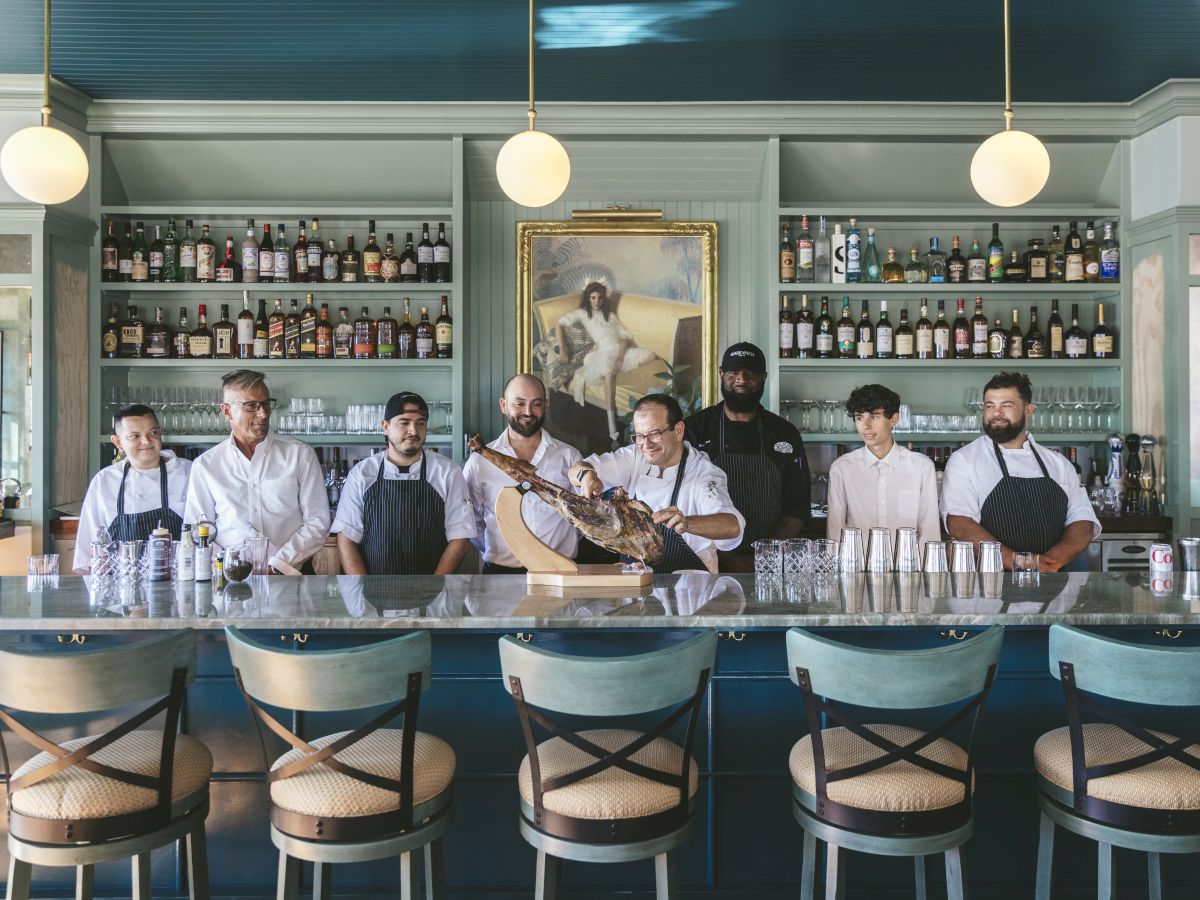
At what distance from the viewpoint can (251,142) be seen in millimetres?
5090

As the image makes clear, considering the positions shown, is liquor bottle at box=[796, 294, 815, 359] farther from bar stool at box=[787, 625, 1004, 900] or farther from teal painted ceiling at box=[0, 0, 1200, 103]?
bar stool at box=[787, 625, 1004, 900]

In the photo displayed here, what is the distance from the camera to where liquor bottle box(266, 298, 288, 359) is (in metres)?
5.09

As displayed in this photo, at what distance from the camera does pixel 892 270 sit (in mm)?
5273

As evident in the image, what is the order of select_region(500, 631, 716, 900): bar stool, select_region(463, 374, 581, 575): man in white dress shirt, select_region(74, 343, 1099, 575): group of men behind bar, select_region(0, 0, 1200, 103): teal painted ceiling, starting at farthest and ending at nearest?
select_region(463, 374, 581, 575): man in white dress shirt < select_region(0, 0, 1200, 103): teal painted ceiling < select_region(74, 343, 1099, 575): group of men behind bar < select_region(500, 631, 716, 900): bar stool

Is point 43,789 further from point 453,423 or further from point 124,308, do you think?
point 124,308

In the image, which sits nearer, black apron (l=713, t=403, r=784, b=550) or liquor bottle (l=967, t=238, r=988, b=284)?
black apron (l=713, t=403, r=784, b=550)

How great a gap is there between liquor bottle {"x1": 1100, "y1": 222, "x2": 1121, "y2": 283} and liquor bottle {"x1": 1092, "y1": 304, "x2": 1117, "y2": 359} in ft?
0.88

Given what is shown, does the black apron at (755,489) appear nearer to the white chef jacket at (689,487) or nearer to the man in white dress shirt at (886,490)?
the man in white dress shirt at (886,490)

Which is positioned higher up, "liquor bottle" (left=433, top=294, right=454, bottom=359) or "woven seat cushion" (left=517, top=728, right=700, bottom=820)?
"liquor bottle" (left=433, top=294, right=454, bottom=359)

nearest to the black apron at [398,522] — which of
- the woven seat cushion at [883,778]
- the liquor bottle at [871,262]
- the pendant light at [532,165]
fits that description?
the pendant light at [532,165]

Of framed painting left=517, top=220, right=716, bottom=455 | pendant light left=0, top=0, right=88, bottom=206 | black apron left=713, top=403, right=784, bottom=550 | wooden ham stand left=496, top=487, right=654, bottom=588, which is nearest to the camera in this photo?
wooden ham stand left=496, top=487, right=654, bottom=588

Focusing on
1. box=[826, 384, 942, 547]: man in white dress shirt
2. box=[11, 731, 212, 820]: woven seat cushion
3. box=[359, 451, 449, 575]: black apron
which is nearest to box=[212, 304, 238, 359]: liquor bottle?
box=[359, 451, 449, 575]: black apron

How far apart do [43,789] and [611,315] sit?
3922 mm

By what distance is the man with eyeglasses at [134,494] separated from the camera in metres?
3.81
